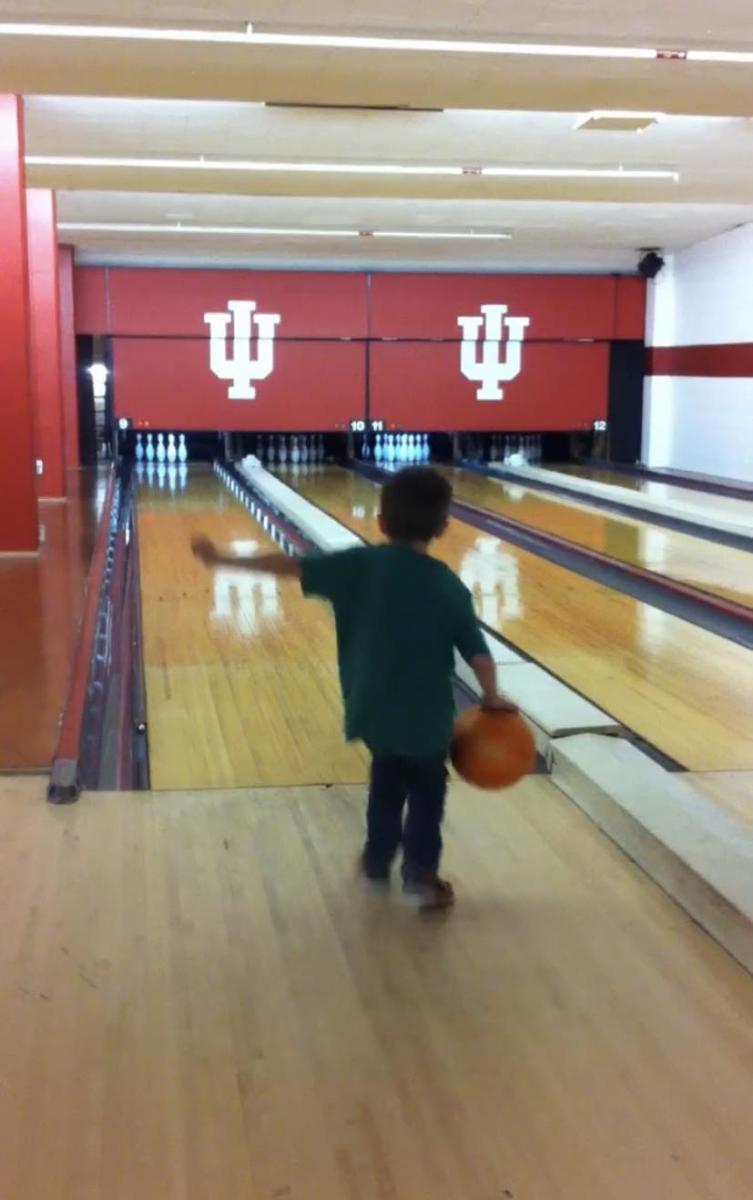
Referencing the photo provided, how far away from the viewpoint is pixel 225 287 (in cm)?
1306

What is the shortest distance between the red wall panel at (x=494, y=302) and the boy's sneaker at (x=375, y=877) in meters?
11.2

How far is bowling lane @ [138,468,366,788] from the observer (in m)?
3.36

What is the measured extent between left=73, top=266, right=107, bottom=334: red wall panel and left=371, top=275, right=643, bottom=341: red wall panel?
2724 millimetres

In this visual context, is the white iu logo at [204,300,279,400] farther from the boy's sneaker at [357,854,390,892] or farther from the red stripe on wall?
the boy's sneaker at [357,854,390,892]

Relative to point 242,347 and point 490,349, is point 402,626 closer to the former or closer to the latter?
point 242,347

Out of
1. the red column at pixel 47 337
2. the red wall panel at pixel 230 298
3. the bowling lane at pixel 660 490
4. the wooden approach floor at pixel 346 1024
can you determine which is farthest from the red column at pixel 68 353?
the wooden approach floor at pixel 346 1024

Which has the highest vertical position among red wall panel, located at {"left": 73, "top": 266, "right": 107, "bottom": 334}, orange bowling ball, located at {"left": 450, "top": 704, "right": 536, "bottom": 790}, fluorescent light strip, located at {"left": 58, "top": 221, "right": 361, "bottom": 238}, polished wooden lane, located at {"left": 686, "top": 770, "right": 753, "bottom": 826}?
fluorescent light strip, located at {"left": 58, "top": 221, "right": 361, "bottom": 238}

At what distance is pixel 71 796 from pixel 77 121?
4881 mm

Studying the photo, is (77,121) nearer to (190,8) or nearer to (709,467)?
(190,8)

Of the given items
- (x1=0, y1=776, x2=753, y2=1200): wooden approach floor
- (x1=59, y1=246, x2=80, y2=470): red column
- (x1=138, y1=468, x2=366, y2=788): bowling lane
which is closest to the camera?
(x1=0, y1=776, x2=753, y2=1200): wooden approach floor

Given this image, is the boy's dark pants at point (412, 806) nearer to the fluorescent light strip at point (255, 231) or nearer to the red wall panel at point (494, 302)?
the fluorescent light strip at point (255, 231)

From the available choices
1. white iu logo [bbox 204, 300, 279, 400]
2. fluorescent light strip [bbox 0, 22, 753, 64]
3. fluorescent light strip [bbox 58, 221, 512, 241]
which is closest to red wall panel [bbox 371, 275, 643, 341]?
white iu logo [bbox 204, 300, 279, 400]

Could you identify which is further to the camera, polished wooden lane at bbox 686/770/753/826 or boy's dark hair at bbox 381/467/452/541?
polished wooden lane at bbox 686/770/753/826

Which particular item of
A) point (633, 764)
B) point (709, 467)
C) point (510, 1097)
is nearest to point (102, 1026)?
point (510, 1097)
